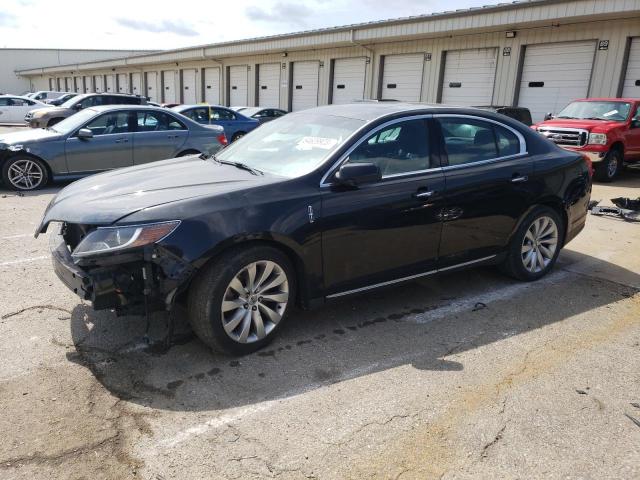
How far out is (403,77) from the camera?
20.5 m

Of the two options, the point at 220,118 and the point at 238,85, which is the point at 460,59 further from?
the point at 238,85

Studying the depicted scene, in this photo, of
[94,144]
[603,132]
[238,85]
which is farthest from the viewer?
[238,85]

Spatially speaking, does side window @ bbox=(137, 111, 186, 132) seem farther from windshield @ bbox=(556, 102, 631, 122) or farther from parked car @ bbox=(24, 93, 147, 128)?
windshield @ bbox=(556, 102, 631, 122)

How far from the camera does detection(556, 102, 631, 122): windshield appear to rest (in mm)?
12445

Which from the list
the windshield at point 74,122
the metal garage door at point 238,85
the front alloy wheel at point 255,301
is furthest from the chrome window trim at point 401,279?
the metal garage door at point 238,85

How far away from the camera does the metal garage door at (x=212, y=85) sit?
31766 mm

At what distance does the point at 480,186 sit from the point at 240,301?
7.57 feet

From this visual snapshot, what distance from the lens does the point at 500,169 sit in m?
4.57

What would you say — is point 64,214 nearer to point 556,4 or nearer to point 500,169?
point 500,169

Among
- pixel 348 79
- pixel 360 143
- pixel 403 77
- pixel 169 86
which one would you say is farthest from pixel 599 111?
pixel 169 86

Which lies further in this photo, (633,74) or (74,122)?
(633,74)

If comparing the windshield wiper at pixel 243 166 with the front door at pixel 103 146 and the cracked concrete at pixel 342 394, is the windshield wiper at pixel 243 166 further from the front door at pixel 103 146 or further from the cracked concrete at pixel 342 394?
the front door at pixel 103 146

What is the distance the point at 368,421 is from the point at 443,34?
58.6ft

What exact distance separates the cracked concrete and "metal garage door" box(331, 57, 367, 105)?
19054 mm
